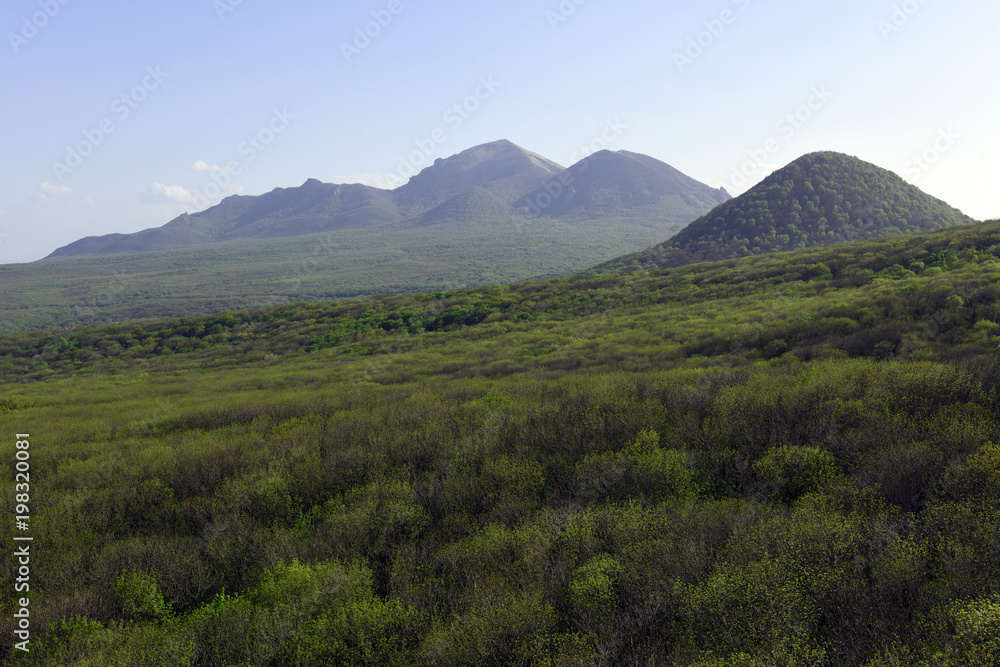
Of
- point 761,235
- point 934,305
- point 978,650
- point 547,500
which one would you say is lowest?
point 547,500

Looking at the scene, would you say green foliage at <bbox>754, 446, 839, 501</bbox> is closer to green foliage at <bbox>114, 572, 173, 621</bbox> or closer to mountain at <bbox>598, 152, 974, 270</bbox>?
green foliage at <bbox>114, 572, 173, 621</bbox>

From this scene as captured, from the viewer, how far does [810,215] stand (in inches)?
2936

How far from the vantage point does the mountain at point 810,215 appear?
70.1m

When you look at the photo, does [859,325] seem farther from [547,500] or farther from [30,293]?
[30,293]

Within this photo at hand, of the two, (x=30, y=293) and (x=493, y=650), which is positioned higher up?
(x=30, y=293)

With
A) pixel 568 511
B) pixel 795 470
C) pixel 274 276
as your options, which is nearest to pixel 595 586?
pixel 568 511

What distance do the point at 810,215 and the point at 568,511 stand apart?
282 ft

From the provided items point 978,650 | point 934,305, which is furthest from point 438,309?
point 978,650

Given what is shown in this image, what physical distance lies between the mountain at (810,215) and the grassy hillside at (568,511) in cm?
5353

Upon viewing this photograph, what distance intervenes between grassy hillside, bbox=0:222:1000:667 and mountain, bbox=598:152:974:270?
53.5 metres

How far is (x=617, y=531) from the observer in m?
7.25

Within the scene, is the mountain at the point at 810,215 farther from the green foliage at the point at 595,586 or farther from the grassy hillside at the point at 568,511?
the green foliage at the point at 595,586

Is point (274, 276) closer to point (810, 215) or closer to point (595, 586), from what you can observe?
point (810, 215)

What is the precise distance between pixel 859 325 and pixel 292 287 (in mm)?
131830
